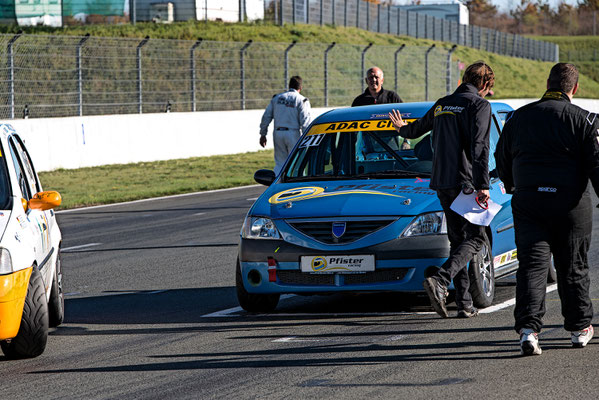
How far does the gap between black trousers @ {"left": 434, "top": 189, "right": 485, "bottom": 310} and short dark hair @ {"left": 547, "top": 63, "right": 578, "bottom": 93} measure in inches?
50.4

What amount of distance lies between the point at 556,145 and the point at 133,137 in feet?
64.2

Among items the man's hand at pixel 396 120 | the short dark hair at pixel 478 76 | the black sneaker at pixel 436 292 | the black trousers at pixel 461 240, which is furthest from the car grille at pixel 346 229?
the short dark hair at pixel 478 76

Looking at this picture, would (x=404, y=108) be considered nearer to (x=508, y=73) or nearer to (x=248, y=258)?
(x=248, y=258)

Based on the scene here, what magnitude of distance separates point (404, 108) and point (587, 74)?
8229cm

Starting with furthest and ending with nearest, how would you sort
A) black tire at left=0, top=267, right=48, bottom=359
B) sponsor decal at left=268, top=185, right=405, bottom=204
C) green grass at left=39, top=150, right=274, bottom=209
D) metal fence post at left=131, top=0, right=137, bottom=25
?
metal fence post at left=131, top=0, right=137, bottom=25
green grass at left=39, top=150, right=274, bottom=209
sponsor decal at left=268, top=185, right=405, bottom=204
black tire at left=0, top=267, right=48, bottom=359

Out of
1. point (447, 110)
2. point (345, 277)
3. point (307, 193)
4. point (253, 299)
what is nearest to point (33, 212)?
point (253, 299)

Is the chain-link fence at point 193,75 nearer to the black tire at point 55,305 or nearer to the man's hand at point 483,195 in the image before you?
the black tire at point 55,305

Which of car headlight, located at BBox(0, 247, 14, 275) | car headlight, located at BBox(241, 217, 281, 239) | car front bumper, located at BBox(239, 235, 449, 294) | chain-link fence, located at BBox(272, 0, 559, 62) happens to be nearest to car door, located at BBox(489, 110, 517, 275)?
car front bumper, located at BBox(239, 235, 449, 294)

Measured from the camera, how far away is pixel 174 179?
22406mm

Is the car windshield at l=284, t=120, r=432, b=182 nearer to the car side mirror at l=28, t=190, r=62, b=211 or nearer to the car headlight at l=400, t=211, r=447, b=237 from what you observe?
the car headlight at l=400, t=211, r=447, b=237

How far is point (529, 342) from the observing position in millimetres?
6508

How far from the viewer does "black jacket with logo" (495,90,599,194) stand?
6586mm

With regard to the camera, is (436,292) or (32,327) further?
(436,292)

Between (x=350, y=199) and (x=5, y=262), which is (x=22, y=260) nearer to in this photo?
(x=5, y=262)
